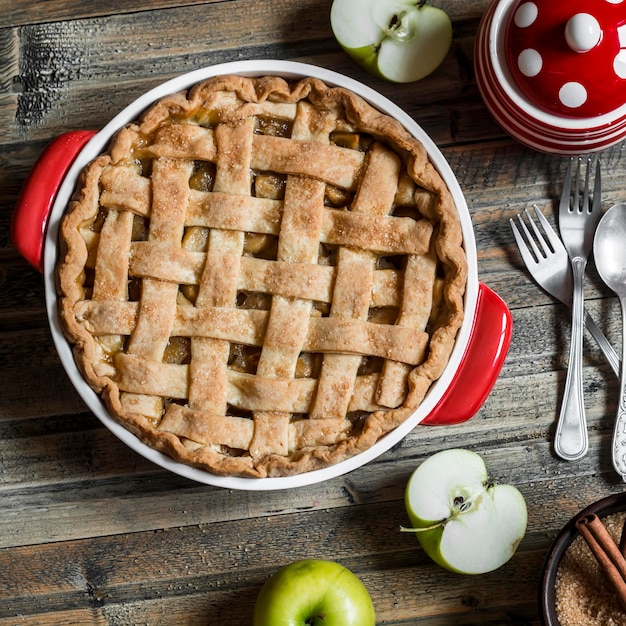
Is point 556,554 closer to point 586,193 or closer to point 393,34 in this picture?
point 586,193

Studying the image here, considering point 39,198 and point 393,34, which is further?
point 393,34

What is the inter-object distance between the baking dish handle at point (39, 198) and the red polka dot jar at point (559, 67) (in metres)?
0.74

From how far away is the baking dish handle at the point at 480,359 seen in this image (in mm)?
1350

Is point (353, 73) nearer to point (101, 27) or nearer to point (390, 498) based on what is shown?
point (101, 27)

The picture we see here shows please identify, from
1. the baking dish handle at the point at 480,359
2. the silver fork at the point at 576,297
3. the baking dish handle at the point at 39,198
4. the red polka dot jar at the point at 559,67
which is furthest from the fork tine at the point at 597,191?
the baking dish handle at the point at 39,198

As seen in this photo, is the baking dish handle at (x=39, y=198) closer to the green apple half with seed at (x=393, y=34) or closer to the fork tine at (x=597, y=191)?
the green apple half with seed at (x=393, y=34)

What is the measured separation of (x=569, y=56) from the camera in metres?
1.20

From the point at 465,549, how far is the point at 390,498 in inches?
6.8

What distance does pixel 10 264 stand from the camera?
150cm

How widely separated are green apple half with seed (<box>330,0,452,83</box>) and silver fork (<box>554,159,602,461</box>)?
35cm

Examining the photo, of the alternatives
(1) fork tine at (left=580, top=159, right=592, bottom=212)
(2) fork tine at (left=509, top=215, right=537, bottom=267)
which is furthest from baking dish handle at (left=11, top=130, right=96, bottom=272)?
(1) fork tine at (left=580, top=159, right=592, bottom=212)

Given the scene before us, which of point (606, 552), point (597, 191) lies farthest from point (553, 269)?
point (606, 552)

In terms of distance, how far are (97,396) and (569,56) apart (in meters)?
0.96

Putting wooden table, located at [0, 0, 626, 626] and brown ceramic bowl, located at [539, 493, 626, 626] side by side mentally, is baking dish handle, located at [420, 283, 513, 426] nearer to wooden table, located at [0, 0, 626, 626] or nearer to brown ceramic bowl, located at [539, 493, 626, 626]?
wooden table, located at [0, 0, 626, 626]
